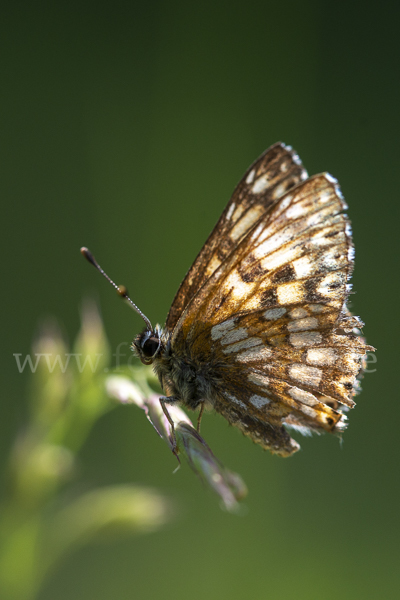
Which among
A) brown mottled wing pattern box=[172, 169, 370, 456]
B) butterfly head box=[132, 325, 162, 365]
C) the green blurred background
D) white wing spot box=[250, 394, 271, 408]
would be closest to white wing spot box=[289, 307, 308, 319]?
brown mottled wing pattern box=[172, 169, 370, 456]

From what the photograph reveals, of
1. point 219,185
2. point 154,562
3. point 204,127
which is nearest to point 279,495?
point 154,562

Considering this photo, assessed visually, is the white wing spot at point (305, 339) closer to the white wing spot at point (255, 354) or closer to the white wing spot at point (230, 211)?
the white wing spot at point (255, 354)

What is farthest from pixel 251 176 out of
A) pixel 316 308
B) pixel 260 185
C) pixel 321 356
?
pixel 321 356

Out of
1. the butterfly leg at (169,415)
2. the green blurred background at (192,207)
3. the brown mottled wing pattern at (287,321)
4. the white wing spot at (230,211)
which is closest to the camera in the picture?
the butterfly leg at (169,415)

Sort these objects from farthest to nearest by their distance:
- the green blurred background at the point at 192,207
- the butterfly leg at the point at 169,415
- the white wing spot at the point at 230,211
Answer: the green blurred background at the point at 192,207 < the white wing spot at the point at 230,211 < the butterfly leg at the point at 169,415

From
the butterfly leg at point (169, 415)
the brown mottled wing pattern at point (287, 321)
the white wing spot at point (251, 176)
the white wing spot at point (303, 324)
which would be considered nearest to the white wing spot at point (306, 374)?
the brown mottled wing pattern at point (287, 321)

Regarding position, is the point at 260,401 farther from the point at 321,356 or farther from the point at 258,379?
the point at 321,356

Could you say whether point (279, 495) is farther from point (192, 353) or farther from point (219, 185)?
point (219, 185)

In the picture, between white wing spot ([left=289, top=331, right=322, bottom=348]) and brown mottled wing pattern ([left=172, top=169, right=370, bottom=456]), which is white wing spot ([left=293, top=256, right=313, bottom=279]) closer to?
brown mottled wing pattern ([left=172, top=169, right=370, bottom=456])
